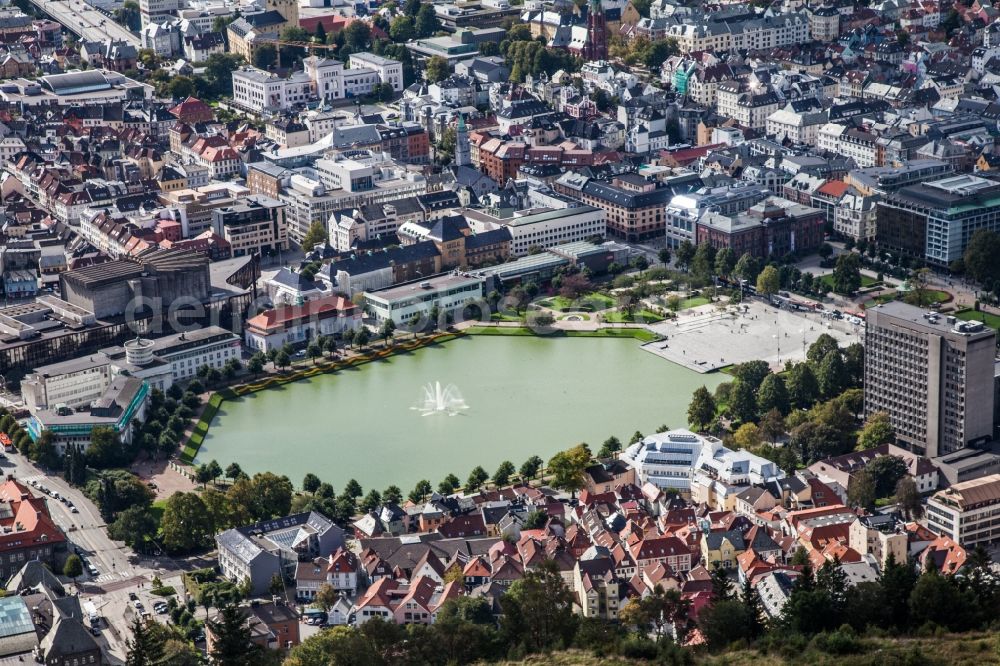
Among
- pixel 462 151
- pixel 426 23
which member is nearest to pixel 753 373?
pixel 462 151

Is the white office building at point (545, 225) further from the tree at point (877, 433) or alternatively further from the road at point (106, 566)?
the road at point (106, 566)

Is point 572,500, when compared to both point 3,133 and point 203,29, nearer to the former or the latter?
point 3,133

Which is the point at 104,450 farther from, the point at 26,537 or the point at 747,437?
the point at 747,437

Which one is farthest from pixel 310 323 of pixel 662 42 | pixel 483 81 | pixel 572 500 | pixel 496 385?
pixel 662 42

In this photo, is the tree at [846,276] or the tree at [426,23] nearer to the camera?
the tree at [846,276]

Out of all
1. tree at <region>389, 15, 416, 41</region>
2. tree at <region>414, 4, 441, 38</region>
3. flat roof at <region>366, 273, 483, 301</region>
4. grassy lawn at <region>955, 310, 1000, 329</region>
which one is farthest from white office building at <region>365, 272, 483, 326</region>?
tree at <region>414, 4, 441, 38</region>

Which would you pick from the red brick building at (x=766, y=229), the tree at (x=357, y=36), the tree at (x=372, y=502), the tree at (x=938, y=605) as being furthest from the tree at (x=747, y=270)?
the tree at (x=357, y=36)

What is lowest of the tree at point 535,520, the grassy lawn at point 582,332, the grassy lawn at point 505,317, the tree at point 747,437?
the tree at point 535,520
